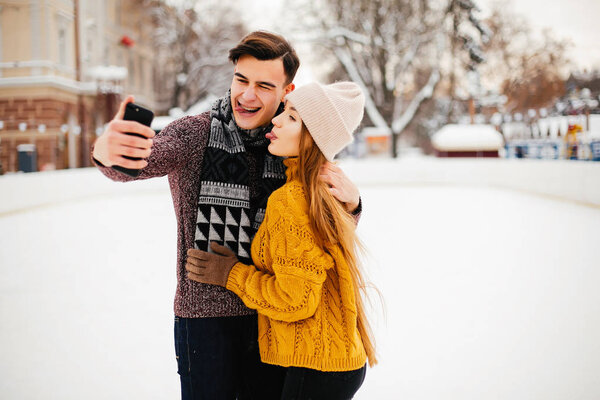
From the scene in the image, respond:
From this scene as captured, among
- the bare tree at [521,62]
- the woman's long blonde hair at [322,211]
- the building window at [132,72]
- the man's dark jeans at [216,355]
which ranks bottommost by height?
the man's dark jeans at [216,355]

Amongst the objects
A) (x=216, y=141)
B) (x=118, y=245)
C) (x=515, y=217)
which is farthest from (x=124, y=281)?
(x=515, y=217)

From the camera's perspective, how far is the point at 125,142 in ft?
3.84

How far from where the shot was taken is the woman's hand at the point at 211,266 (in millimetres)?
1425

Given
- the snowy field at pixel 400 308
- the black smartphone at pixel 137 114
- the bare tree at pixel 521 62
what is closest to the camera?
the black smartphone at pixel 137 114

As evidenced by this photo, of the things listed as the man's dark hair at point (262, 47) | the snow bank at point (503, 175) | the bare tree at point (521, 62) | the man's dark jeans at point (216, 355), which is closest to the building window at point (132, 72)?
the snow bank at point (503, 175)

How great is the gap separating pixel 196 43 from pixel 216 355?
2327 cm

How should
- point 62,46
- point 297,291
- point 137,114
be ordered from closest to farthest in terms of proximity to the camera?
point 137,114 → point 297,291 → point 62,46

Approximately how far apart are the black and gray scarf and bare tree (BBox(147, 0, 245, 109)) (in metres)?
21.3

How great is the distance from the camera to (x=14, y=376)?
2.73 meters

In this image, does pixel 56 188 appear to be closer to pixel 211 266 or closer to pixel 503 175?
pixel 211 266

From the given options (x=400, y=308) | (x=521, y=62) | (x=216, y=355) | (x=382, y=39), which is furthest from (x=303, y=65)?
(x=216, y=355)

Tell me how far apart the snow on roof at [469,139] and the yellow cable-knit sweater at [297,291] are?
51.0ft

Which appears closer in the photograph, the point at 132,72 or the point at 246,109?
the point at 246,109

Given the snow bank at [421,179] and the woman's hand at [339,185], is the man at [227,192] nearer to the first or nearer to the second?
the woman's hand at [339,185]
